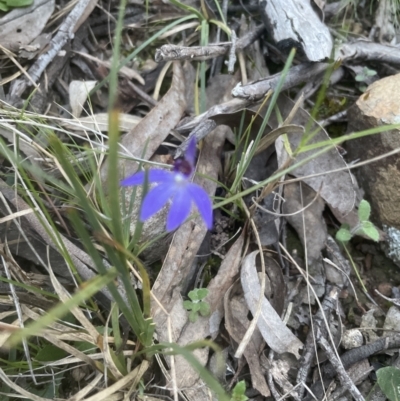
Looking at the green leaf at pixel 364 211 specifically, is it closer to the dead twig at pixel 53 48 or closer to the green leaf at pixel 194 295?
the green leaf at pixel 194 295

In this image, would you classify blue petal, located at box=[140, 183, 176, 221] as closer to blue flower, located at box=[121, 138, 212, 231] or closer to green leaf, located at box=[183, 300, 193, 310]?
blue flower, located at box=[121, 138, 212, 231]

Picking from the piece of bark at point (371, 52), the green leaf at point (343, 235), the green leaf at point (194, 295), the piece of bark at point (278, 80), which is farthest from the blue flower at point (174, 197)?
the piece of bark at point (371, 52)

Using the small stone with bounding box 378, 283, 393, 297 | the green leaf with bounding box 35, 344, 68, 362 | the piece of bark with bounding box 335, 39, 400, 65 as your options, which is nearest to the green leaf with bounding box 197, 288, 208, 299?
the green leaf with bounding box 35, 344, 68, 362

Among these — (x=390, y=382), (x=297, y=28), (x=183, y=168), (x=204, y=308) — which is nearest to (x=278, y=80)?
(x=297, y=28)

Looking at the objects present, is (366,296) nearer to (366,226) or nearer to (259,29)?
(366,226)

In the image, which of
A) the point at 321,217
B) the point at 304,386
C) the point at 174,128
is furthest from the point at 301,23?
the point at 304,386
